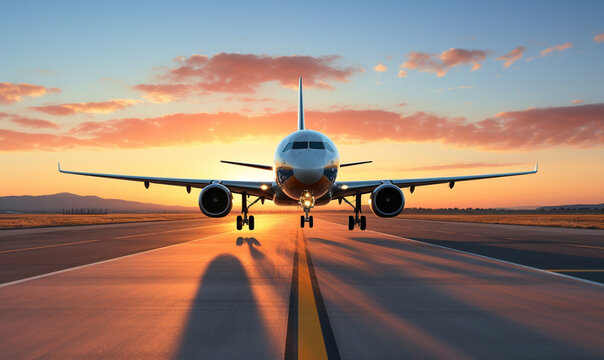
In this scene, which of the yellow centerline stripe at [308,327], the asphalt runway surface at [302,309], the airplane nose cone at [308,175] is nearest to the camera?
the yellow centerline stripe at [308,327]

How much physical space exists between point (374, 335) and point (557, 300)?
3.52 meters

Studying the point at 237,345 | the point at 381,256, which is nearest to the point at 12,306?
the point at 237,345

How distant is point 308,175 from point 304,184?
0.68 meters

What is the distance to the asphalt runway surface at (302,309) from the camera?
438 centimetres

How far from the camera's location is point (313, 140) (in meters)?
17.9

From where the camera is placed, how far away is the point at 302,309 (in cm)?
605

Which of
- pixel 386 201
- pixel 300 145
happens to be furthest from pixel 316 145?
pixel 386 201

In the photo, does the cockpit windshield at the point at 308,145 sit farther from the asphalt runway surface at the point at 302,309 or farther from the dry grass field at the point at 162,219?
the dry grass field at the point at 162,219

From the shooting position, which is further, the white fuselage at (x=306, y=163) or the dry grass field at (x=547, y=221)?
the dry grass field at (x=547, y=221)

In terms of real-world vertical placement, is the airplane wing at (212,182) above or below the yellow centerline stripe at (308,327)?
above

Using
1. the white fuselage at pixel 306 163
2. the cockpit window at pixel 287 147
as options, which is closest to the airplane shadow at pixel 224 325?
the white fuselage at pixel 306 163

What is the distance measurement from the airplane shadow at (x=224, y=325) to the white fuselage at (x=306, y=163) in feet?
30.1

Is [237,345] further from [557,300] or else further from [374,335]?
[557,300]

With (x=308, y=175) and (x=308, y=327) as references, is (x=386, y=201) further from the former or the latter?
(x=308, y=327)
